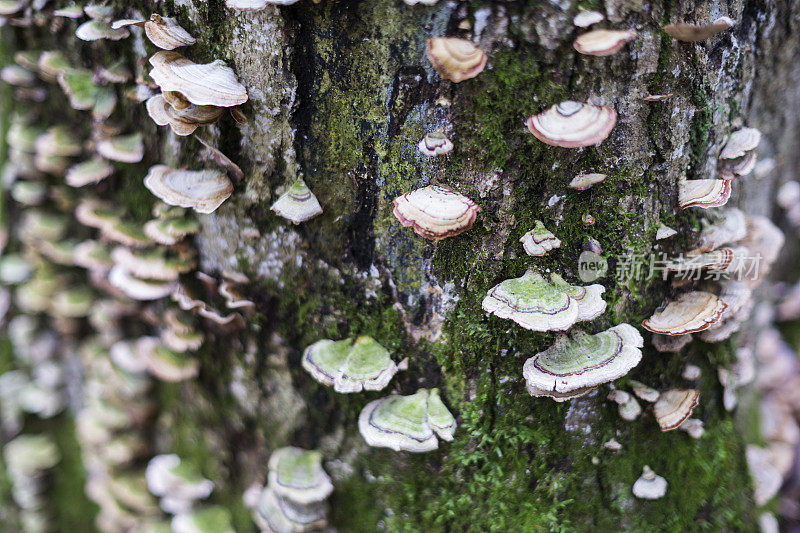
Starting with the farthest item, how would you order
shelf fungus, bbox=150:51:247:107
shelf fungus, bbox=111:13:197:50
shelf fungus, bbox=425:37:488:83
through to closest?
1. shelf fungus, bbox=111:13:197:50
2. shelf fungus, bbox=150:51:247:107
3. shelf fungus, bbox=425:37:488:83

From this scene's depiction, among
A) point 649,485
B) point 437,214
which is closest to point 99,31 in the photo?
point 437,214

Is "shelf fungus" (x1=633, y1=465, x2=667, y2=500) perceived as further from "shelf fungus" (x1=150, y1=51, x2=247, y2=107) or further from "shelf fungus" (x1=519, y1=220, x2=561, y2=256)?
"shelf fungus" (x1=150, y1=51, x2=247, y2=107)

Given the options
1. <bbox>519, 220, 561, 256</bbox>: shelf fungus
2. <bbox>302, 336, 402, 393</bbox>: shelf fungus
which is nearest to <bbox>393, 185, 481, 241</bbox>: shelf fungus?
<bbox>519, 220, 561, 256</bbox>: shelf fungus

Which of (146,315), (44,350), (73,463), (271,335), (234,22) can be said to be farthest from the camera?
(73,463)

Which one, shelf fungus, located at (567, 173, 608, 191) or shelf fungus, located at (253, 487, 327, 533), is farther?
shelf fungus, located at (253, 487, 327, 533)

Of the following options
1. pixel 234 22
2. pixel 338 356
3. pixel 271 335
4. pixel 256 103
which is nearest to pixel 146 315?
pixel 271 335

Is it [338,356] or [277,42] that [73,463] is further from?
[277,42]

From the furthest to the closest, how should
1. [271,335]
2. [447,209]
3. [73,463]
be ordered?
[73,463] < [271,335] < [447,209]
